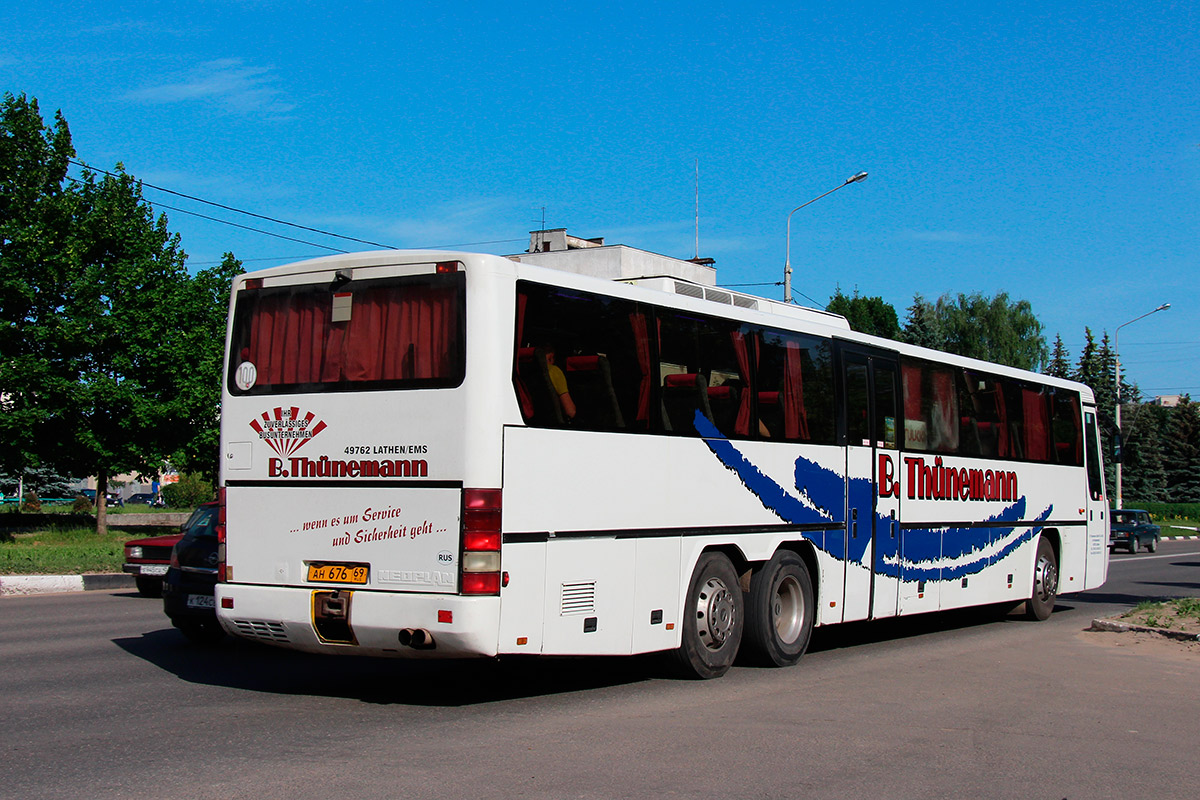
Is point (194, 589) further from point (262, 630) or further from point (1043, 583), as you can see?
point (1043, 583)

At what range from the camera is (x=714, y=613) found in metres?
10.2

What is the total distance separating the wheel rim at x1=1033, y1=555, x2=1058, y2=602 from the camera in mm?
16320

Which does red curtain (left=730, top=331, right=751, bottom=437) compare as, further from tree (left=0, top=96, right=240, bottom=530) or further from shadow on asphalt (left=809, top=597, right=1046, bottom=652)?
tree (left=0, top=96, right=240, bottom=530)

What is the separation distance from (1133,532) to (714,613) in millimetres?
36787

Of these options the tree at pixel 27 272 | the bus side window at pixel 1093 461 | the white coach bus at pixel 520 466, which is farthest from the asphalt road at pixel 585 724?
the tree at pixel 27 272

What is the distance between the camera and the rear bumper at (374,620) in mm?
7926

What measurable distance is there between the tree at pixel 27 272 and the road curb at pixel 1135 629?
27.6 metres

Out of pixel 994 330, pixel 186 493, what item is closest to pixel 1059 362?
pixel 994 330

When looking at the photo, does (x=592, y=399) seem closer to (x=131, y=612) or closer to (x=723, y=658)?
(x=723, y=658)

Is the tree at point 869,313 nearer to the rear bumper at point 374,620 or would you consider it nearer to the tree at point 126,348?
the tree at point 126,348

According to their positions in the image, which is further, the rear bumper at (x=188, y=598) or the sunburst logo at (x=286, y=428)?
the rear bumper at (x=188, y=598)

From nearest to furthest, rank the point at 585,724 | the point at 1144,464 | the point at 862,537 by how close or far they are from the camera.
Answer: the point at 585,724, the point at 862,537, the point at 1144,464

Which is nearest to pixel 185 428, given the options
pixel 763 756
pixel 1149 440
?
pixel 763 756

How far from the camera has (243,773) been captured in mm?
6387
